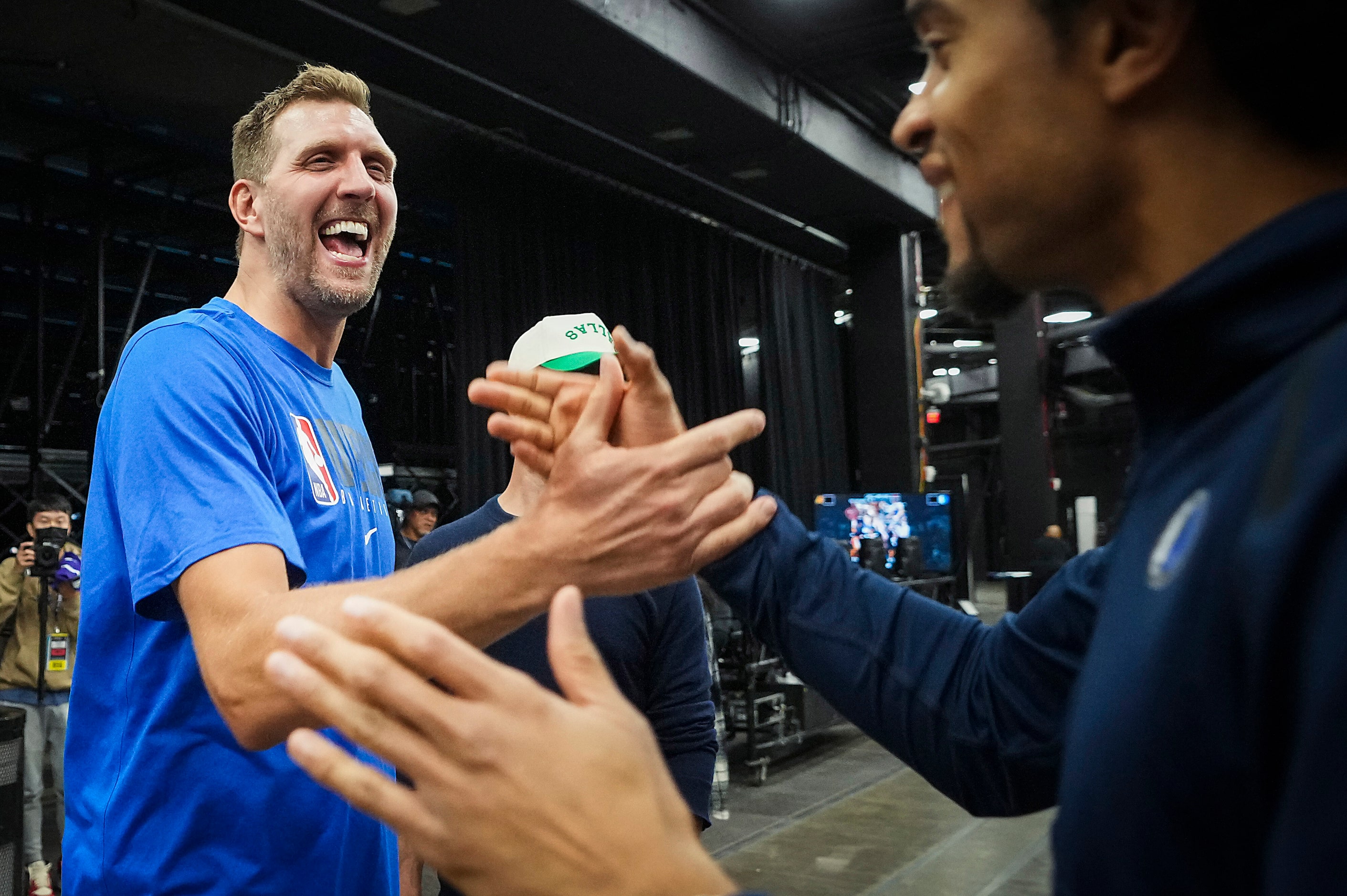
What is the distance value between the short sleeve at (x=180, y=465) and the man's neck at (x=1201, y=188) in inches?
35.7

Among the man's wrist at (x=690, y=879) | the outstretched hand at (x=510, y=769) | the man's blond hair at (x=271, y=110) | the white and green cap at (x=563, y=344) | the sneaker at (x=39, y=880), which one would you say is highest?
the man's blond hair at (x=271, y=110)

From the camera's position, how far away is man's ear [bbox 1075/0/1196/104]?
629mm

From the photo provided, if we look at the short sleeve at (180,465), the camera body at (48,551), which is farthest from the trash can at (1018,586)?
the short sleeve at (180,465)

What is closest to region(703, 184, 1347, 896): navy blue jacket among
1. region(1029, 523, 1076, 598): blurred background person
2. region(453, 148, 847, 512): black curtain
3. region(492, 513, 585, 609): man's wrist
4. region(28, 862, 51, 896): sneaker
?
region(492, 513, 585, 609): man's wrist

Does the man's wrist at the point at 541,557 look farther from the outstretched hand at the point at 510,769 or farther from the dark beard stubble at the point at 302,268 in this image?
the dark beard stubble at the point at 302,268

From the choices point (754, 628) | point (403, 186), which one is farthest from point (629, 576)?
point (403, 186)

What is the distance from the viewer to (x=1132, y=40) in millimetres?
654

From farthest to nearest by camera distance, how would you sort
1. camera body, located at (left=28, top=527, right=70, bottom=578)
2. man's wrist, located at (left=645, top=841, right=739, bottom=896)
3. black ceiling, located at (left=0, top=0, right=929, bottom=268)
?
black ceiling, located at (left=0, top=0, right=929, bottom=268) < camera body, located at (left=28, top=527, right=70, bottom=578) < man's wrist, located at (left=645, top=841, right=739, bottom=896)

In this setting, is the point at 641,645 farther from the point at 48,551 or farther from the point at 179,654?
the point at 48,551

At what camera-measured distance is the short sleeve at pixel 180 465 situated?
110 centimetres

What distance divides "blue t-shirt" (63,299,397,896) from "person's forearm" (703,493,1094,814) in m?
0.55

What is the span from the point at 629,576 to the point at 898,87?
718 centimetres

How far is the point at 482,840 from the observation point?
23.2 inches

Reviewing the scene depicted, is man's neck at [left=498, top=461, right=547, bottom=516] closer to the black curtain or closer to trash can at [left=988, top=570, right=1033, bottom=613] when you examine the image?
the black curtain
